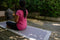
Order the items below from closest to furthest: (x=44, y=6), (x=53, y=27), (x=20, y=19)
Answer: (x=20, y=19)
(x=53, y=27)
(x=44, y=6)

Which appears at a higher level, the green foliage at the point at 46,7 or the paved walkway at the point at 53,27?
the green foliage at the point at 46,7

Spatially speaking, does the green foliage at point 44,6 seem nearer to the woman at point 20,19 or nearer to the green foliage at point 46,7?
the green foliage at point 46,7

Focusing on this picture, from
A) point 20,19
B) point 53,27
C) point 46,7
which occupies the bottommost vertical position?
point 53,27

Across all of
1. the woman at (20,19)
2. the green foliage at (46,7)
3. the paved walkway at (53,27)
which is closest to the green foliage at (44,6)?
the green foliage at (46,7)

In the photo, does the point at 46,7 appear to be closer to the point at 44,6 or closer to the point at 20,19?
the point at 44,6

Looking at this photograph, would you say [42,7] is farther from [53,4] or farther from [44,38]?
[44,38]

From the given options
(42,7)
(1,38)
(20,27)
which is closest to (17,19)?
(20,27)

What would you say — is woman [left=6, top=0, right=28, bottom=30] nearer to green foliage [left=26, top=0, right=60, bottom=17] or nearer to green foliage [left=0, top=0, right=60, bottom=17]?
green foliage [left=0, top=0, right=60, bottom=17]

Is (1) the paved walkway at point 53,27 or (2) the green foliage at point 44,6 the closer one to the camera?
(1) the paved walkway at point 53,27

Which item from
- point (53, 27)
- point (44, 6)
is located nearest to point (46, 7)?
point (44, 6)

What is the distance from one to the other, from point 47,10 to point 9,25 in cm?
351

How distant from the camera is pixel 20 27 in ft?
13.8

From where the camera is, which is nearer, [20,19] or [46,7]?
[20,19]

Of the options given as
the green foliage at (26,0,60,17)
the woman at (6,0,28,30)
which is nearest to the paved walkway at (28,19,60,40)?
the green foliage at (26,0,60,17)
